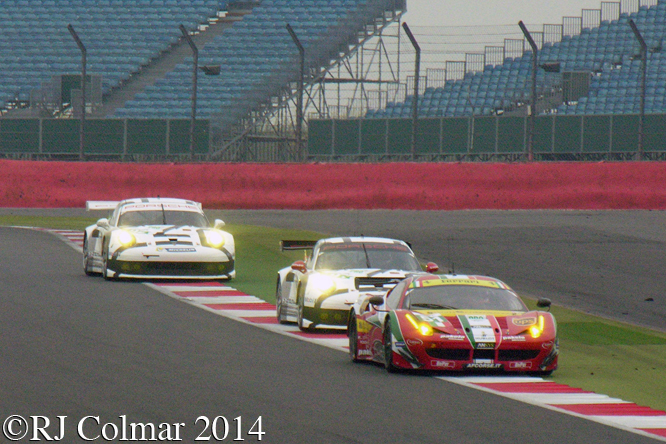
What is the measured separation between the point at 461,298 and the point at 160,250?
770 centimetres

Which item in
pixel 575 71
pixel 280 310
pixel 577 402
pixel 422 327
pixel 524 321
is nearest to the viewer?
pixel 577 402

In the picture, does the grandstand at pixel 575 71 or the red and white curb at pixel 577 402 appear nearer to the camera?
the red and white curb at pixel 577 402

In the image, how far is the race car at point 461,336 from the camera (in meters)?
9.51

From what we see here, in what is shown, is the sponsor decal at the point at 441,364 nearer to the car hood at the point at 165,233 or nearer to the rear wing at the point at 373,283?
the rear wing at the point at 373,283

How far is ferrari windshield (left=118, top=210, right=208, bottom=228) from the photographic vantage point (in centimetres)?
1800

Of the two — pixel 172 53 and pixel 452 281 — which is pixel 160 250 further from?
pixel 172 53

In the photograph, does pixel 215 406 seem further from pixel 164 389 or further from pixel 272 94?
pixel 272 94

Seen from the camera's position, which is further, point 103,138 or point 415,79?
point 103,138

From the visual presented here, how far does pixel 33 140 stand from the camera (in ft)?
106

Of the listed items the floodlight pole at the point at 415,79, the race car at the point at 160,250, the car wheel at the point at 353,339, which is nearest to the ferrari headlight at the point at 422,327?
the car wheel at the point at 353,339

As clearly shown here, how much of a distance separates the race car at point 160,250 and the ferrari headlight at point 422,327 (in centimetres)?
805

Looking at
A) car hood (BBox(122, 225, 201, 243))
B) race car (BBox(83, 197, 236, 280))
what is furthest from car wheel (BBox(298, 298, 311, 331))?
car hood (BBox(122, 225, 201, 243))

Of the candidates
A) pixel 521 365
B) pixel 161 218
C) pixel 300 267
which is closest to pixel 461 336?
pixel 521 365

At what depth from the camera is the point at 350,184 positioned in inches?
1113
